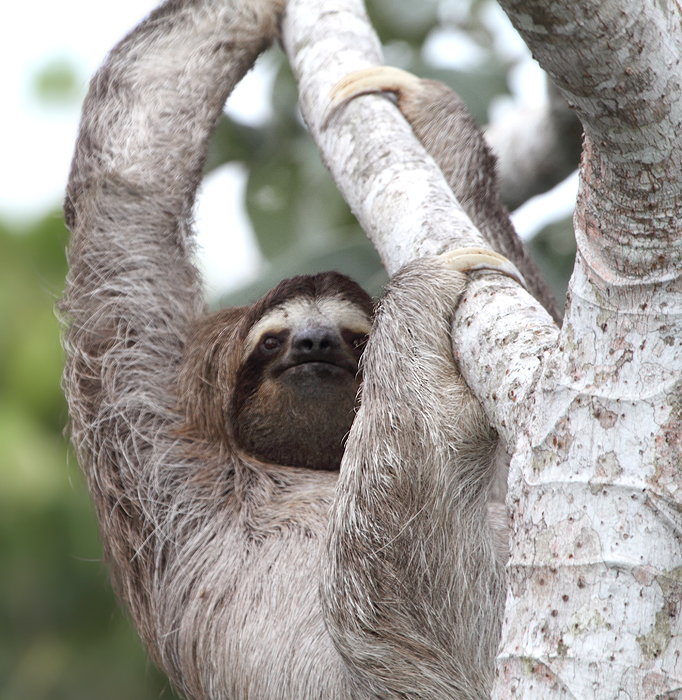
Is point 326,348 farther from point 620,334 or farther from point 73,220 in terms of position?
point 620,334

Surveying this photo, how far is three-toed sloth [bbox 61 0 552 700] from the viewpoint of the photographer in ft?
12.5

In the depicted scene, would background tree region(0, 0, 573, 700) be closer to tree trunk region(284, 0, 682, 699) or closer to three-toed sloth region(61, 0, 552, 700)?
three-toed sloth region(61, 0, 552, 700)

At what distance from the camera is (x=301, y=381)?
5246mm

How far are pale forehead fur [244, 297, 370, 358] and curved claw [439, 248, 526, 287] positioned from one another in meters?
1.73

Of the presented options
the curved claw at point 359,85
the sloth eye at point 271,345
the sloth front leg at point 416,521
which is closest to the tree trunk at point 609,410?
the sloth front leg at point 416,521

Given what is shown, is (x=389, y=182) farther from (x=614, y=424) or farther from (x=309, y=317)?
(x=614, y=424)

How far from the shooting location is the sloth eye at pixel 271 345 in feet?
17.9

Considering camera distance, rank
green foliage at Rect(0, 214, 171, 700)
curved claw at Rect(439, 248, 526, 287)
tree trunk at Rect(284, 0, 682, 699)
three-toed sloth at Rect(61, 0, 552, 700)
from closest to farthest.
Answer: tree trunk at Rect(284, 0, 682, 699)
curved claw at Rect(439, 248, 526, 287)
three-toed sloth at Rect(61, 0, 552, 700)
green foliage at Rect(0, 214, 171, 700)

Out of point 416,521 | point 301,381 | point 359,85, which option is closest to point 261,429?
point 301,381

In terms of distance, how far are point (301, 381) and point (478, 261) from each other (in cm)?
191

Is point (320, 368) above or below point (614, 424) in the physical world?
above

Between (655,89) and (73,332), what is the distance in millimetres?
4828

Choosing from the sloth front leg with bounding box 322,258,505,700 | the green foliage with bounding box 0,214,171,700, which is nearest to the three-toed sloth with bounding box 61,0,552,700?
the sloth front leg with bounding box 322,258,505,700

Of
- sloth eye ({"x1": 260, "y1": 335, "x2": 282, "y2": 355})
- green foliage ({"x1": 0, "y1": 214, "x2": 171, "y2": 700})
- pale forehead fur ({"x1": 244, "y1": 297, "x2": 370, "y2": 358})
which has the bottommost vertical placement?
green foliage ({"x1": 0, "y1": 214, "x2": 171, "y2": 700})
